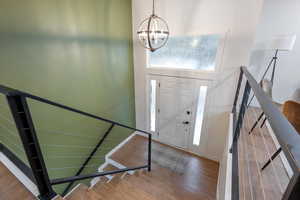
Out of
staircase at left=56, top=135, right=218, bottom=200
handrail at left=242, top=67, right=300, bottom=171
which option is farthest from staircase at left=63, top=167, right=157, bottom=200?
handrail at left=242, top=67, right=300, bottom=171

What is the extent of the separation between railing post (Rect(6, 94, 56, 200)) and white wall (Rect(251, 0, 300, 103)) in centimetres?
450

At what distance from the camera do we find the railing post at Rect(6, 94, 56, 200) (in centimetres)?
87

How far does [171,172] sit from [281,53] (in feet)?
12.5

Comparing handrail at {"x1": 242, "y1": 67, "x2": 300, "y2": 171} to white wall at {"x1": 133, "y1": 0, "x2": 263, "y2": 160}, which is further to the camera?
white wall at {"x1": 133, "y1": 0, "x2": 263, "y2": 160}

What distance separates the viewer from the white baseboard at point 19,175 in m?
1.31

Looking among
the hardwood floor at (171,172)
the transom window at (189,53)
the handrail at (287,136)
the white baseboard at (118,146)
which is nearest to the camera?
the handrail at (287,136)

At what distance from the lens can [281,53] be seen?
133 inches

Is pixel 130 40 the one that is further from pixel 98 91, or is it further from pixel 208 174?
pixel 208 174

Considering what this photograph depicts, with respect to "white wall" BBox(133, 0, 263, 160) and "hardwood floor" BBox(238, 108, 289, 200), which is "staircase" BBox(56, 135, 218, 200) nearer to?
"white wall" BBox(133, 0, 263, 160)

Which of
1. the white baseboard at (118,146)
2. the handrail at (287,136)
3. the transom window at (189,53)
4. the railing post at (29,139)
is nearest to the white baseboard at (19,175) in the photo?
the railing post at (29,139)

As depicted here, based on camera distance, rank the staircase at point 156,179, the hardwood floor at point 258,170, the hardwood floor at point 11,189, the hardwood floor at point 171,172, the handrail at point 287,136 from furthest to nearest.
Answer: the hardwood floor at point 171,172
the staircase at point 156,179
the hardwood floor at point 258,170
the hardwood floor at point 11,189
the handrail at point 287,136

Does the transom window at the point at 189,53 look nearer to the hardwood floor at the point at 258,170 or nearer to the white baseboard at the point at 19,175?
the hardwood floor at the point at 258,170

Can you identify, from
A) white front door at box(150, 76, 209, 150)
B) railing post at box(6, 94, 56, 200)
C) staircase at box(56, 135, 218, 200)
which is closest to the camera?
railing post at box(6, 94, 56, 200)

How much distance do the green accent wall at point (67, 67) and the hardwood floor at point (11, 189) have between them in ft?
2.35
